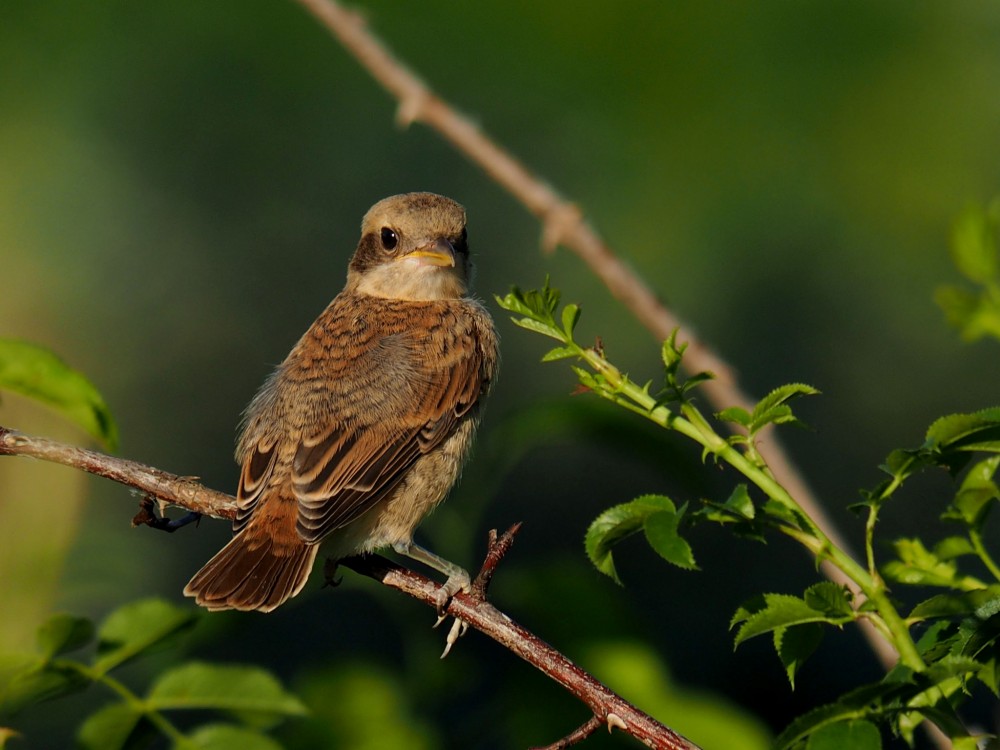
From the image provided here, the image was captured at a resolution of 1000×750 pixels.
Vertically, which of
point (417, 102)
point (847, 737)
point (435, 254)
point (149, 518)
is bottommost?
point (149, 518)

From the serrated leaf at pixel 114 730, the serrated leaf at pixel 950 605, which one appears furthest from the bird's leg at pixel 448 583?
the serrated leaf at pixel 950 605

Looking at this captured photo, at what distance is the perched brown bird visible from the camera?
3.24 metres

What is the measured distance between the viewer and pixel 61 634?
2.09 meters

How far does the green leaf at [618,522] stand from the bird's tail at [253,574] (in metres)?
1.35

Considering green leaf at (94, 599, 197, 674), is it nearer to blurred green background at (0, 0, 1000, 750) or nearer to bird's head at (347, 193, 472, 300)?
blurred green background at (0, 0, 1000, 750)

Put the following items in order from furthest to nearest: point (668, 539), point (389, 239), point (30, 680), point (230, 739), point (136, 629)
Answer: point (389, 239), point (136, 629), point (230, 739), point (30, 680), point (668, 539)

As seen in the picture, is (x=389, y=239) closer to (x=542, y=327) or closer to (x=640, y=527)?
(x=542, y=327)

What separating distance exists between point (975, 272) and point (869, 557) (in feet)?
1.24

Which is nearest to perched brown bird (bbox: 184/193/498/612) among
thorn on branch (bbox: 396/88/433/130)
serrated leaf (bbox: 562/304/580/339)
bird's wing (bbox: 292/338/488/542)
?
bird's wing (bbox: 292/338/488/542)

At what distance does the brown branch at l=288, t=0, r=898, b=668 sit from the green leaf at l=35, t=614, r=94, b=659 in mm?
1113

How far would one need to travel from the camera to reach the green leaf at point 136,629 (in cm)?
225

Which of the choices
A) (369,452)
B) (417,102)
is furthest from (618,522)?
(369,452)

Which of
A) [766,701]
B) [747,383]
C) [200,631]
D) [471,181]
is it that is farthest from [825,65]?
[200,631]

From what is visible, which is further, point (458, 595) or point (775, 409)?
point (458, 595)
